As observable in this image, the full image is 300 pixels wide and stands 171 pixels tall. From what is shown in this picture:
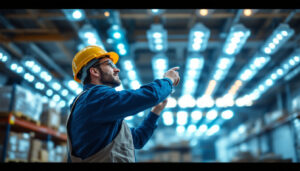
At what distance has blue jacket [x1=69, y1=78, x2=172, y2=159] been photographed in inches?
67.2

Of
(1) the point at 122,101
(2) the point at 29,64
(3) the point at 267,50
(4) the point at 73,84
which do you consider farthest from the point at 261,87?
(1) the point at 122,101

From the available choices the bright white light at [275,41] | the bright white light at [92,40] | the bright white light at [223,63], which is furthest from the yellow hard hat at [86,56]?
the bright white light at [223,63]

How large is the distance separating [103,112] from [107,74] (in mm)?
554

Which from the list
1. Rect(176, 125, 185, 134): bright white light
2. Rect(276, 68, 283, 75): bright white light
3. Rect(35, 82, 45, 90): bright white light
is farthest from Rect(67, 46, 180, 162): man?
Rect(176, 125, 185, 134): bright white light

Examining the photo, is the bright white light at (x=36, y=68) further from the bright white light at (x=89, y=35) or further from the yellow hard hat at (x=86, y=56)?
the yellow hard hat at (x=86, y=56)

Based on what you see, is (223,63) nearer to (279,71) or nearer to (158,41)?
(158,41)

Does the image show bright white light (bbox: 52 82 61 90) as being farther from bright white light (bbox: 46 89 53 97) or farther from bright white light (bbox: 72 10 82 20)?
bright white light (bbox: 72 10 82 20)
